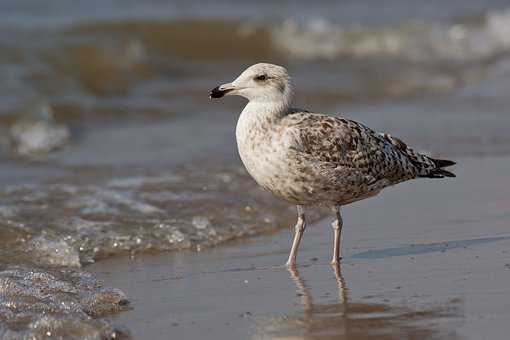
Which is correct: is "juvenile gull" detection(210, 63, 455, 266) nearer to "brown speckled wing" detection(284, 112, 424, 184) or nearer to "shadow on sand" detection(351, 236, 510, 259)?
"brown speckled wing" detection(284, 112, 424, 184)

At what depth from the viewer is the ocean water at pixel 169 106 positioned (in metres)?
7.86

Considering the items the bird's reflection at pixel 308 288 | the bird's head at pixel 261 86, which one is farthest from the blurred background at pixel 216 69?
the bird's reflection at pixel 308 288

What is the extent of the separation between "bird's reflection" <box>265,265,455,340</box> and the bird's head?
157cm

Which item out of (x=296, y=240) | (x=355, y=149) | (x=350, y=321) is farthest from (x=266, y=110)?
(x=350, y=321)

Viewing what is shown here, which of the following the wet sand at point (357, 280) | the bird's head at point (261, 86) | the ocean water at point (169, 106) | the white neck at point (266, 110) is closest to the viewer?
the wet sand at point (357, 280)

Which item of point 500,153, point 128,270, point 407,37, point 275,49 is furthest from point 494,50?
point 128,270

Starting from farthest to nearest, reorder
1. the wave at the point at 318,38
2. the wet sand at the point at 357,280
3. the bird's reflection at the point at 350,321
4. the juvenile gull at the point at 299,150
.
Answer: the wave at the point at 318,38
the juvenile gull at the point at 299,150
the wet sand at the point at 357,280
the bird's reflection at the point at 350,321

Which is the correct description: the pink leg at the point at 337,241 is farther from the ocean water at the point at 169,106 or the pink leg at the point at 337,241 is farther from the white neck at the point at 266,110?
the ocean water at the point at 169,106

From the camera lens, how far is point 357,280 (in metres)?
6.49

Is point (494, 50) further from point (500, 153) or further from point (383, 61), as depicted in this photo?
point (500, 153)

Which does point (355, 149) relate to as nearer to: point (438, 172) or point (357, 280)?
point (438, 172)

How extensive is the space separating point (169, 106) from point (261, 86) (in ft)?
25.1

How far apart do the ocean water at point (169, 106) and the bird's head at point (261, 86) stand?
52.6 inches

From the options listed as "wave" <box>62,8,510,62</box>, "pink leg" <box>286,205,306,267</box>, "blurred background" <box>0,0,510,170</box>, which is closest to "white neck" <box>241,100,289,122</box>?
"pink leg" <box>286,205,306,267</box>
